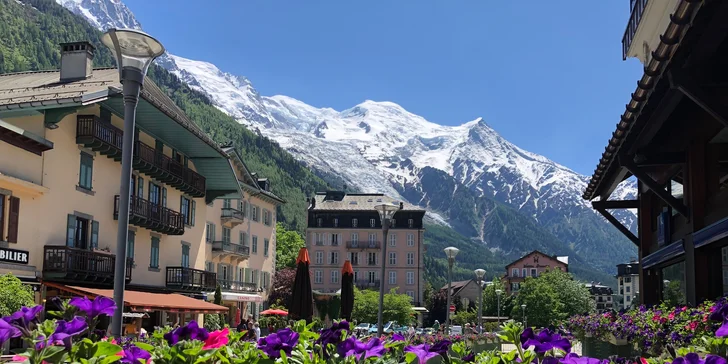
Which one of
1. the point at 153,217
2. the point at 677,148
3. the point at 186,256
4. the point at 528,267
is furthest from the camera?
the point at 528,267

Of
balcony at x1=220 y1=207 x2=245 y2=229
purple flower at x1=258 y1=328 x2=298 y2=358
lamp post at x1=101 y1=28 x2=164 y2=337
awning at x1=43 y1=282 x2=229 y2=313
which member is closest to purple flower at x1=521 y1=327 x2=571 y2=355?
purple flower at x1=258 y1=328 x2=298 y2=358

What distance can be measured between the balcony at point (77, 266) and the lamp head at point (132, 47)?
16876mm

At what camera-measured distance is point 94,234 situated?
28.4 m

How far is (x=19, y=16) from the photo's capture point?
187375 millimetres

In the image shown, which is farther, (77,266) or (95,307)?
(77,266)

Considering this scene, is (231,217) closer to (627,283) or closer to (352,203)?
(352,203)

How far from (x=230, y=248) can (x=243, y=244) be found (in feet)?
13.1

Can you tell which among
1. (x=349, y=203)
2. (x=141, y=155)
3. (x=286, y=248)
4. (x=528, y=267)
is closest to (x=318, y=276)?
(x=286, y=248)

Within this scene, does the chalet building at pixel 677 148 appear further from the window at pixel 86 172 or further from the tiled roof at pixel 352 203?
the tiled roof at pixel 352 203

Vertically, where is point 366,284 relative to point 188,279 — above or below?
below

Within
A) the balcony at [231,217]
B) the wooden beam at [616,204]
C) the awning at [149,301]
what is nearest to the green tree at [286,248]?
the balcony at [231,217]

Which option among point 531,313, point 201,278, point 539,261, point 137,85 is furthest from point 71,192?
point 539,261

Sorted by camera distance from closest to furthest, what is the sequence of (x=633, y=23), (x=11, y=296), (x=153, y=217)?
(x=11, y=296)
(x=633, y=23)
(x=153, y=217)

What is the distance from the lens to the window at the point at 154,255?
3378 centimetres
